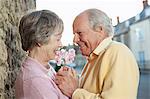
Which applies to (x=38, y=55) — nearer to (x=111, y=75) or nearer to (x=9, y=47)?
(x=111, y=75)

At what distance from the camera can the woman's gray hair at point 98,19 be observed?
138cm

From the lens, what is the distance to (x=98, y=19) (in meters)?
1.38

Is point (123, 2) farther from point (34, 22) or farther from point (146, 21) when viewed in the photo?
point (34, 22)

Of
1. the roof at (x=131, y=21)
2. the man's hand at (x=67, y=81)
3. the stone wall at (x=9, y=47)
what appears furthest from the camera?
the roof at (x=131, y=21)

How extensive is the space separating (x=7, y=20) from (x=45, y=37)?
80 cm

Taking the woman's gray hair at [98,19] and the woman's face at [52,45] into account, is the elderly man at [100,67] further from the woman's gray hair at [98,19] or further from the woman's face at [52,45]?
the woman's face at [52,45]

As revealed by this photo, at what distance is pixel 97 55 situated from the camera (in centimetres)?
141

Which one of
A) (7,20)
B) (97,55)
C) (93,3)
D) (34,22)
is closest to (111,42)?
(97,55)

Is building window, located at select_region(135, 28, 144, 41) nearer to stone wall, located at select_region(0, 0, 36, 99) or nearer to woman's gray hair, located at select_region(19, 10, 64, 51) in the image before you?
stone wall, located at select_region(0, 0, 36, 99)

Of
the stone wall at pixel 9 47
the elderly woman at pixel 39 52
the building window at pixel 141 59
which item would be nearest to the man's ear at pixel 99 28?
the elderly woman at pixel 39 52

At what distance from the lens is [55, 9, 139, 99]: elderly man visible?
1.27 meters

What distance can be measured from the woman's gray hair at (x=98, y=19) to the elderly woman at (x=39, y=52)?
0.48 feet

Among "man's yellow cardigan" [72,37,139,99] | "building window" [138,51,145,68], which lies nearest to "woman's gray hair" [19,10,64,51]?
"man's yellow cardigan" [72,37,139,99]

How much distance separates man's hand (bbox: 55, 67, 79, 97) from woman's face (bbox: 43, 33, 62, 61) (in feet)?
0.32
